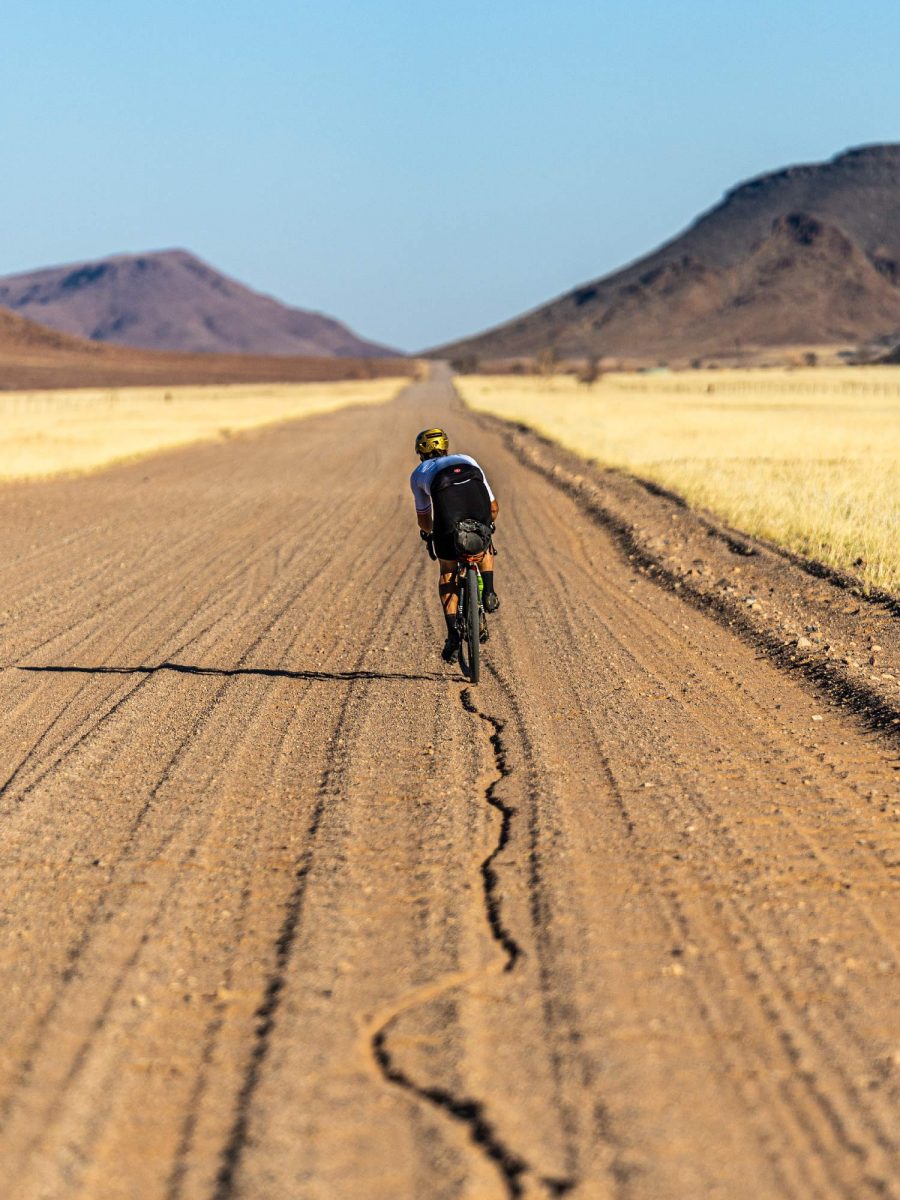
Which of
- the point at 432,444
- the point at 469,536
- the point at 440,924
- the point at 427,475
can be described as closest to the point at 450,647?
the point at 469,536

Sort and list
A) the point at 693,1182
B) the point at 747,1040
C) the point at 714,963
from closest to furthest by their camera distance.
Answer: the point at 693,1182
the point at 747,1040
the point at 714,963

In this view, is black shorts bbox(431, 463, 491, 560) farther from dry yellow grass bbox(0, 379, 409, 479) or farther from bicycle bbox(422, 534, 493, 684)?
dry yellow grass bbox(0, 379, 409, 479)

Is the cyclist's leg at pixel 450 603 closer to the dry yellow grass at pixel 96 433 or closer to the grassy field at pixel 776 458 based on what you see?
the grassy field at pixel 776 458

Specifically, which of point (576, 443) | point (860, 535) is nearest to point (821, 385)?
point (576, 443)

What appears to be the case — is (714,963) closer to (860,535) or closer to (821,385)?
(860,535)

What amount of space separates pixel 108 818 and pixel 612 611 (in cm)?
675

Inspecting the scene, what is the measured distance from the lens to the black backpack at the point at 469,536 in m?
9.30

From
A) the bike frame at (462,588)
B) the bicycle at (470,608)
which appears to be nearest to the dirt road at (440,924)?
the bicycle at (470,608)

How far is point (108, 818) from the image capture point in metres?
6.61

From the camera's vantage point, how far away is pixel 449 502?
30.7ft

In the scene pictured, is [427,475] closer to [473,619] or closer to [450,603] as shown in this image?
[450,603]

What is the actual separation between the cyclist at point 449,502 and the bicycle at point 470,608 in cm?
5

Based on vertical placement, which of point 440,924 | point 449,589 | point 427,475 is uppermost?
point 427,475

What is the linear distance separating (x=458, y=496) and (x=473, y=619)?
819 mm
